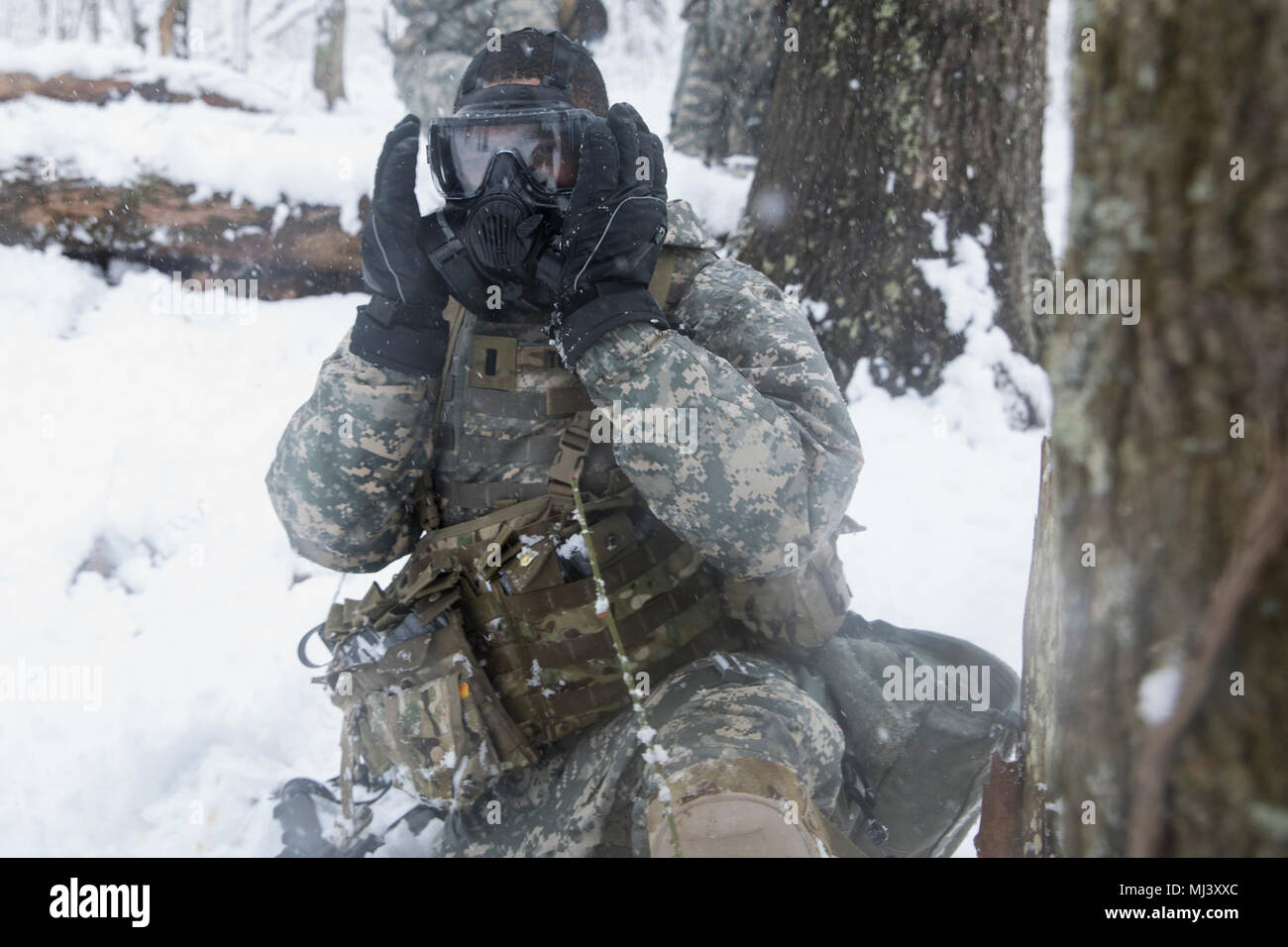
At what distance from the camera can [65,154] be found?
14.3 ft

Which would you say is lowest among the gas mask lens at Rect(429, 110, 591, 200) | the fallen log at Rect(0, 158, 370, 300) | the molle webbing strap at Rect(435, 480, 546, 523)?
the molle webbing strap at Rect(435, 480, 546, 523)

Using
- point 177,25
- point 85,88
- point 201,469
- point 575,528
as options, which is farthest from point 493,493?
point 177,25

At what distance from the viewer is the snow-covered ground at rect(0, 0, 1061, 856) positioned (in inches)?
108

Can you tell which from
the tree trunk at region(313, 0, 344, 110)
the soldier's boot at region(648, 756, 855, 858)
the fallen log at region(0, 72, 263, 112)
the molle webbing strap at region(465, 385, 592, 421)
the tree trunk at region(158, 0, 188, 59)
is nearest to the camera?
the soldier's boot at region(648, 756, 855, 858)

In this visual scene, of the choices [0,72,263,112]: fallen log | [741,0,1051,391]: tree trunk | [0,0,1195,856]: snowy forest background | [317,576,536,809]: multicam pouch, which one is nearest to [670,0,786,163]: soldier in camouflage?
[0,0,1195,856]: snowy forest background

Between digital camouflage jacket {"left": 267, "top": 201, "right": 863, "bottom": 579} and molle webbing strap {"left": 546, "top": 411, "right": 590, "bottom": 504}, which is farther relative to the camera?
molle webbing strap {"left": 546, "top": 411, "right": 590, "bottom": 504}

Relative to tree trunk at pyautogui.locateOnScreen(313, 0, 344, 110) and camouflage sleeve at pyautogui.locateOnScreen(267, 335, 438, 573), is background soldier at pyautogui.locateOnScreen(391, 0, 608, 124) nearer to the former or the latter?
tree trunk at pyautogui.locateOnScreen(313, 0, 344, 110)

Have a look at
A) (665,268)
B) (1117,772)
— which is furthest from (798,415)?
(1117,772)

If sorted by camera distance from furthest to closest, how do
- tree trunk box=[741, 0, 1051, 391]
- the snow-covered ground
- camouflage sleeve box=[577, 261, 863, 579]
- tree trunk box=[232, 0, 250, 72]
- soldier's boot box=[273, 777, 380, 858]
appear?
1. tree trunk box=[232, 0, 250, 72]
2. tree trunk box=[741, 0, 1051, 391]
3. the snow-covered ground
4. soldier's boot box=[273, 777, 380, 858]
5. camouflage sleeve box=[577, 261, 863, 579]

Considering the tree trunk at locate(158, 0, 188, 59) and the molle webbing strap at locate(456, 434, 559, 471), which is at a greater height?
the tree trunk at locate(158, 0, 188, 59)

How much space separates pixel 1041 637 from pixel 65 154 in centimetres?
480

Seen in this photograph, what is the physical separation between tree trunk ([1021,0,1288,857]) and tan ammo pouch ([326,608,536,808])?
4.92 feet

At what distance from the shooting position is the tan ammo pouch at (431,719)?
2084 millimetres

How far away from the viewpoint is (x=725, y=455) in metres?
1.89
